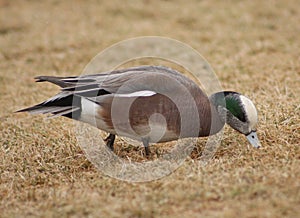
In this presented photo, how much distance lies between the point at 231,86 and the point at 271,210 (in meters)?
2.90

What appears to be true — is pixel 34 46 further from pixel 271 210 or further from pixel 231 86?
pixel 271 210

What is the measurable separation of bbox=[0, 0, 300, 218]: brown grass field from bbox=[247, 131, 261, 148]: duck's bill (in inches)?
2.5

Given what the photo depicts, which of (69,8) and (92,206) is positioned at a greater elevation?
(69,8)

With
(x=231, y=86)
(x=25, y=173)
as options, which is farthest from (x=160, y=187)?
(x=231, y=86)

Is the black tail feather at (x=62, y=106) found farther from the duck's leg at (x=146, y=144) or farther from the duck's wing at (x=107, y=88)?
the duck's leg at (x=146, y=144)

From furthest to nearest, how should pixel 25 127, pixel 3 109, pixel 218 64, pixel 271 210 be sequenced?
pixel 218 64
pixel 3 109
pixel 25 127
pixel 271 210

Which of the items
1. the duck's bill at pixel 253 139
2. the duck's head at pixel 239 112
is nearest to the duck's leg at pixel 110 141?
the duck's head at pixel 239 112

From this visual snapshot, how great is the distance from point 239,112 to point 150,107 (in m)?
0.63

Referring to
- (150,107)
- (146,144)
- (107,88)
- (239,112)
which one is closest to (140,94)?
(150,107)

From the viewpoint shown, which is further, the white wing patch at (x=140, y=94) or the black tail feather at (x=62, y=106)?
the black tail feather at (x=62, y=106)

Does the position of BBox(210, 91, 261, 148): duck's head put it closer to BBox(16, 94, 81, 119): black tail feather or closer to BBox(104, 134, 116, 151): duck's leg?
BBox(104, 134, 116, 151): duck's leg

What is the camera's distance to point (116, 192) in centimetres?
302

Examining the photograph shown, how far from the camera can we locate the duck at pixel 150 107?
11.2 ft

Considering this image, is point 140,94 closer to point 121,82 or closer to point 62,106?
point 121,82
